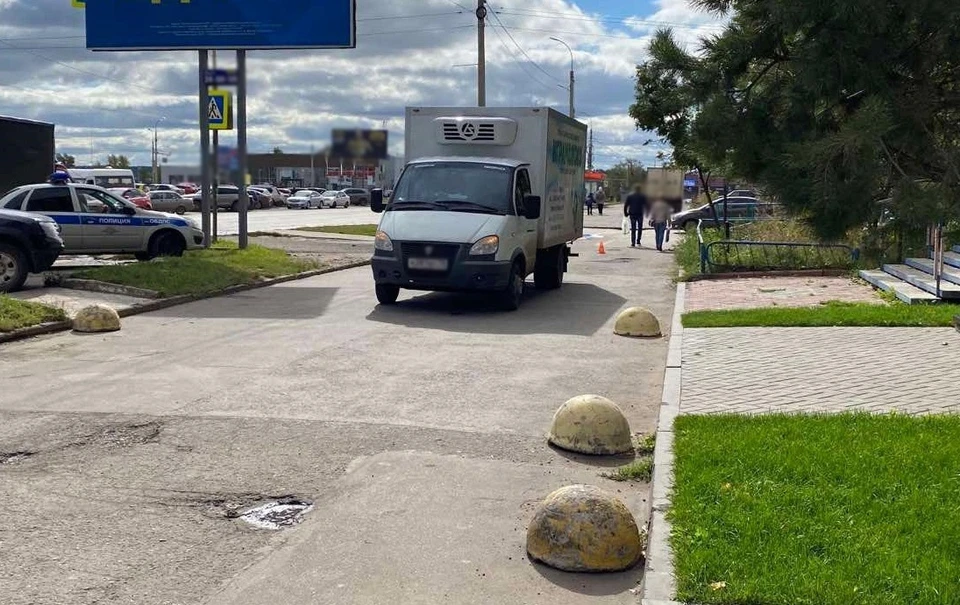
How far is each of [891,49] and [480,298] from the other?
42.2 feet

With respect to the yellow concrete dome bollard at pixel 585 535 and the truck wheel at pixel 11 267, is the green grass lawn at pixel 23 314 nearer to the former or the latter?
the truck wheel at pixel 11 267

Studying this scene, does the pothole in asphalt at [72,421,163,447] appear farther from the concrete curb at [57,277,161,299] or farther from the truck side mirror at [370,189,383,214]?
the truck side mirror at [370,189,383,214]

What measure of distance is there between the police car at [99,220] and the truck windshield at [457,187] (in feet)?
22.5

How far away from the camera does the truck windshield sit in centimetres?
1419

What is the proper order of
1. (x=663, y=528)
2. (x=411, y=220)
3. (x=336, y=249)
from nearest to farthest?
1. (x=663, y=528)
2. (x=411, y=220)
3. (x=336, y=249)

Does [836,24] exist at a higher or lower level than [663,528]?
higher

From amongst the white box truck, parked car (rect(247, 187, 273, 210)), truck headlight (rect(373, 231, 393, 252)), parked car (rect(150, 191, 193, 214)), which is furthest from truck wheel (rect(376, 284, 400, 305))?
parked car (rect(247, 187, 273, 210))

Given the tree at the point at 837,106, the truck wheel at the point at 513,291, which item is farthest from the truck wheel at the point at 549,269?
the tree at the point at 837,106

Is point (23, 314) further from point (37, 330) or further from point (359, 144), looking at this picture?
point (359, 144)

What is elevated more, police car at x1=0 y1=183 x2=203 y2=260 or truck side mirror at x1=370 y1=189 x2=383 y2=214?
truck side mirror at x1=370 y1=189 x2=383 y2=214

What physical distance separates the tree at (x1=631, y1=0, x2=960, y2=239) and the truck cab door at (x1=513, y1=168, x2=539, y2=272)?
429 inches

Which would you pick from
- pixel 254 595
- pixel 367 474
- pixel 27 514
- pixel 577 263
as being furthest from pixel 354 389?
pixel 577 263

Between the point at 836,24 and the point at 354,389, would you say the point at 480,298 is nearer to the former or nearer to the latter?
the point at 354,389

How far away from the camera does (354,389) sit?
8.65 meters
